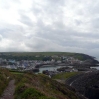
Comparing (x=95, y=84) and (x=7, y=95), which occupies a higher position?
(x=7, y=95)

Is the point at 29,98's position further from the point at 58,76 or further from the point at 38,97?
the point at 58,76

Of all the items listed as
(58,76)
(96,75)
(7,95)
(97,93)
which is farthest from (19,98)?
(58,76)

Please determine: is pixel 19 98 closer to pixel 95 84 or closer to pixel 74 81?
pixel 95 84

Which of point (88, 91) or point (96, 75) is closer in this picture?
point (88, 91)

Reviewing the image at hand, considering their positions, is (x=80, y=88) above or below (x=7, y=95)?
below

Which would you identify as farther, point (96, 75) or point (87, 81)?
point (96, 75)

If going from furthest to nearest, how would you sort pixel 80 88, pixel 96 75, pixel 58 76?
pixel 58 76 < pixel 96 75 < pixel 80 88

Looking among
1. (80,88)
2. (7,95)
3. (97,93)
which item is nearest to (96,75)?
(80,88)

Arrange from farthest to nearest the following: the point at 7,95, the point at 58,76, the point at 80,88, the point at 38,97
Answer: the point at 58,76, the point at 80,88, the point at 7,95, the point at 38,97

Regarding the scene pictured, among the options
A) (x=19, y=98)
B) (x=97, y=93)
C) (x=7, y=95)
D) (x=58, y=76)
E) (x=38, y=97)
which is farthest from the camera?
(x=58, y=76)
